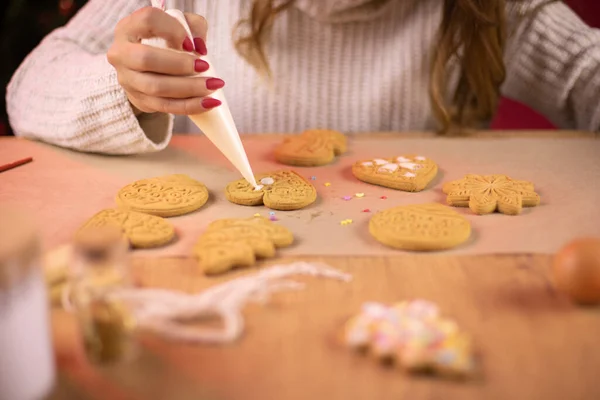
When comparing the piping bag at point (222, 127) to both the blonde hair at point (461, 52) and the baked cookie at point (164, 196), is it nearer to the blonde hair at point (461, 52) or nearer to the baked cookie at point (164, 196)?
the baked cookie at point (164, 196)

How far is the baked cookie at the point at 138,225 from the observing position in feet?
2.72

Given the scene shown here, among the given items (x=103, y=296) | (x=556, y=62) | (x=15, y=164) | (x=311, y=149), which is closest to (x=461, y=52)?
Answer: (x=556, y=62)

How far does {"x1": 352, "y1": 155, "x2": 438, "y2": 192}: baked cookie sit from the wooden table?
0.88ft

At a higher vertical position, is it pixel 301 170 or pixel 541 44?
pixel 541 44

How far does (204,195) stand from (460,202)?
0.39 metres

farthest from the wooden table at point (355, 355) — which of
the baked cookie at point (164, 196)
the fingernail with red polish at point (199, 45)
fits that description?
the fingernail with red polish at point (199, 45)

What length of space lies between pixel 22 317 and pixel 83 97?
2.45ft

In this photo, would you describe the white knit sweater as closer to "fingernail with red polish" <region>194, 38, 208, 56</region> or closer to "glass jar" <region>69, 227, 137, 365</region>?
"fingernail with red polish" <region>194, 38, 208, 56</region>

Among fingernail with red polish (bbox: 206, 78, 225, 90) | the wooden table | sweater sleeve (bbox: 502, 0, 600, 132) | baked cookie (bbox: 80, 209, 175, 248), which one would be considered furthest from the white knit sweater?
the wooden table

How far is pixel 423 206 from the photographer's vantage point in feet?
3.04

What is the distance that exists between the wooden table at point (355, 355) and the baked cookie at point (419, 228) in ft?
0.15

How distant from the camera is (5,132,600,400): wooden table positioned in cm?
57

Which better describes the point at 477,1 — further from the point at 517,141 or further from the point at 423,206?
the point at 423,206

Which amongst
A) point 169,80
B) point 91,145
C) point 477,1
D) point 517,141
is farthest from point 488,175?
point 91,145
